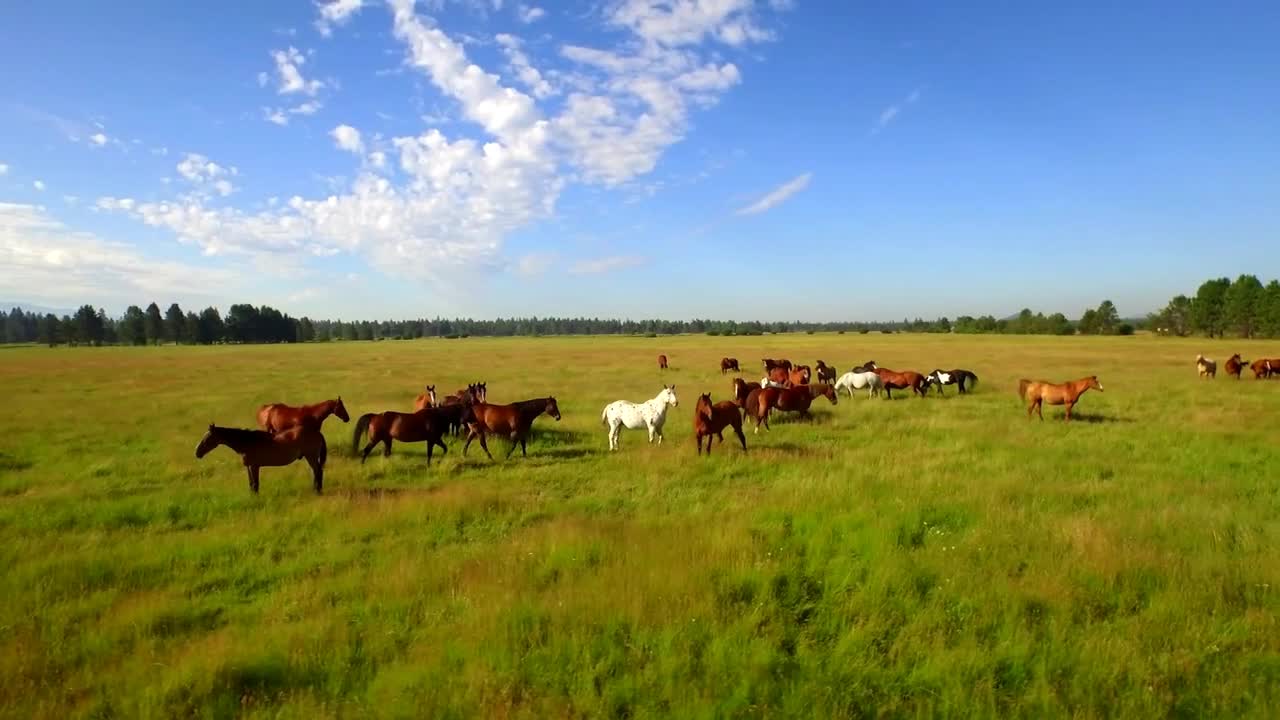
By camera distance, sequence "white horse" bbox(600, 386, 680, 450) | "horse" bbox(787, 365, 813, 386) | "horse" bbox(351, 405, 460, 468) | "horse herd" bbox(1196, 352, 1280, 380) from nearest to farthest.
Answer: "horse" bbox(351, 405, 460, 468)
"white horse" bbox(600, 386, 680, 450)
"horse" bbox(787, 365, 813, 386)
"horse herd" bbox(1196, 352, 1280, 380)

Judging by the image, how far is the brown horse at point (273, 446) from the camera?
32.2 feet

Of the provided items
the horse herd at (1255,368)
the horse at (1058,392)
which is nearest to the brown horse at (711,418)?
the horse at (1058,392)

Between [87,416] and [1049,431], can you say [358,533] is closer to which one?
[1049,431]

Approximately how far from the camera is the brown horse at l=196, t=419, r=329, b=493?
9.80m

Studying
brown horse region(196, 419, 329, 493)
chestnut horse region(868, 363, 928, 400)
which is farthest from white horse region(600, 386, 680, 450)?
chestnut horse region(868, 363, 928, 400)

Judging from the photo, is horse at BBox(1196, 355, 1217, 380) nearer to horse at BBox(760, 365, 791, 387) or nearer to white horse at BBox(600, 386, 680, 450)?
horse at BBox(760, 365, 791, 387)

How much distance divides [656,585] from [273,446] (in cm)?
776

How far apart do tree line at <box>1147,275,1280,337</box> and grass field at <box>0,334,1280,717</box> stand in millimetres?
98352

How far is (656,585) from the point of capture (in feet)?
19.8

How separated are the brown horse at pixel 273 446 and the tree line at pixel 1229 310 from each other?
113m

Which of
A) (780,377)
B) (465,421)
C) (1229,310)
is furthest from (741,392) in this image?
(1229,310)

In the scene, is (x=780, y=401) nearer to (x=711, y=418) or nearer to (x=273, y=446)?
(x=711, y=418)

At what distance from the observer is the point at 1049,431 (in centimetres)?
1554

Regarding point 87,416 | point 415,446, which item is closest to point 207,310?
point 87,416
